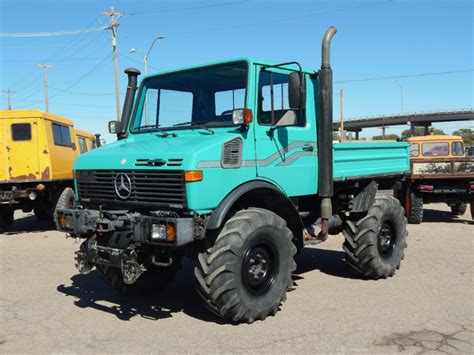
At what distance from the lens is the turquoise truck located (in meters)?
4.71

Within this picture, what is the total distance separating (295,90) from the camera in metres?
5.18

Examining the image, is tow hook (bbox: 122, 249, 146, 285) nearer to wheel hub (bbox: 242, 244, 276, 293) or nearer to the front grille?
the front grille

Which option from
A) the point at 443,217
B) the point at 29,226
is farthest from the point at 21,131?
the point at 443,217

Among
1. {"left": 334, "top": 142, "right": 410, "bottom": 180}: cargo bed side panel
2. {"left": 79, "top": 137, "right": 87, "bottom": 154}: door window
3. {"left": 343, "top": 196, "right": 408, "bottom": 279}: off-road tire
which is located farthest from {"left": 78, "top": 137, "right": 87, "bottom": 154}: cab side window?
{"left": 343, "top": 196, "right": 408, "bottom": 279}: off-road tire

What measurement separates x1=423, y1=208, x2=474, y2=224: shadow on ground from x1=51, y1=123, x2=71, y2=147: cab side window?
31.9ft

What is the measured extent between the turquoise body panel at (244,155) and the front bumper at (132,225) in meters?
0.24

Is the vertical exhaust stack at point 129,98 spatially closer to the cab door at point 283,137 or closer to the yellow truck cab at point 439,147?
the cab door at point 283,137

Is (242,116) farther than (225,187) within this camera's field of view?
Yes

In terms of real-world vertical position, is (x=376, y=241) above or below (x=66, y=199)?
below

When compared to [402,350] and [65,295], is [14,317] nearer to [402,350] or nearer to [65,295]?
[65,295]

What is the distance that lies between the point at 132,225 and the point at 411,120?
275ft

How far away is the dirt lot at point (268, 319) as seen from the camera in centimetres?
445

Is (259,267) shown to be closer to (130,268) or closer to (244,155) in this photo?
(244,155)

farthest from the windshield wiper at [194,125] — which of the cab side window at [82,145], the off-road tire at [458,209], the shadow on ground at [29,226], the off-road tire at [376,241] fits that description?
the off-road tire at [458,209]
